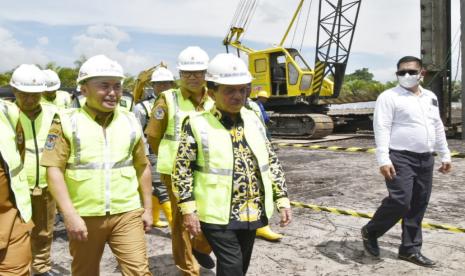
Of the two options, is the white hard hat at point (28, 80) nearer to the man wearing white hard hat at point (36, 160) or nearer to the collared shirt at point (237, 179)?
the man wearing white hard hat at point (36, 160)

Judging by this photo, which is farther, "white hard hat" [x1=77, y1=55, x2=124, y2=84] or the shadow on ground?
the shadow on ground

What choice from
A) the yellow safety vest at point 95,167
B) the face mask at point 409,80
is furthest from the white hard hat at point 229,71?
the face mask at point 409,80

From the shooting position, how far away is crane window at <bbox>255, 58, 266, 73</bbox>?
1916cm

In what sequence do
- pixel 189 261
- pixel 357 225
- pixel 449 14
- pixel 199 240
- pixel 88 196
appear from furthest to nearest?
pixel 449 14 → pixel 357 225 → pixel 199 240 → pixel 189 261 → pixel 88 196

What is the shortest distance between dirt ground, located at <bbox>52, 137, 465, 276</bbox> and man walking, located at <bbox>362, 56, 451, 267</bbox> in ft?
1.14

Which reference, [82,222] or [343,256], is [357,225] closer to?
[343,256]

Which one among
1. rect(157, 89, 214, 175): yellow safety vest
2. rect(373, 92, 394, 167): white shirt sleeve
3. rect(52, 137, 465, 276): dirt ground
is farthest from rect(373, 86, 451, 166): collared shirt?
rect(157, 89, 214, 175): yellow safety vest

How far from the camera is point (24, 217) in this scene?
2885 millimetres

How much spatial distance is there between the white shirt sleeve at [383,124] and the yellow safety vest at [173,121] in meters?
1.48

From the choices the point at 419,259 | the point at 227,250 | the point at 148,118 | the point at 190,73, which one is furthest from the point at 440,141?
the point at 148,118

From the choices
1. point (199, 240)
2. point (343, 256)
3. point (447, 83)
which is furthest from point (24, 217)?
point (447, 83)

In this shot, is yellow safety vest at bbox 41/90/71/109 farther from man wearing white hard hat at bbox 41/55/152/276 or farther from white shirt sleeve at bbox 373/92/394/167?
white shirt sleeve at bbox 373/92/394/167

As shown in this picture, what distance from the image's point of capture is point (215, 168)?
2975 millimetres

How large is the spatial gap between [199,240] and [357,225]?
2.23 metres
